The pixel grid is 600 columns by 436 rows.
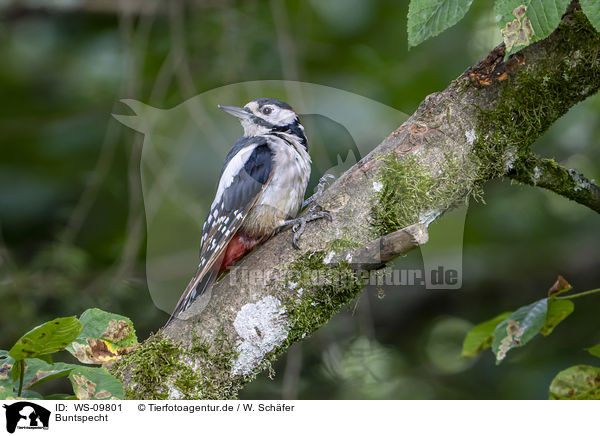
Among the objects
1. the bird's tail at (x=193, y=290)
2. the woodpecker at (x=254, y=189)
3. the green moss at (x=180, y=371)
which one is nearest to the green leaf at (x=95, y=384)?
the green moss at (x=180, y=371)

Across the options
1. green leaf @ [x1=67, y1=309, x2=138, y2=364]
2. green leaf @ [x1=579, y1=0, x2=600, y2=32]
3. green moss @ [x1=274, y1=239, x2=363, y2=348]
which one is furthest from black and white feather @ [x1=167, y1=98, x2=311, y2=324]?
green leaf @ [x1=579, y1=0, x2=600, y2=32]

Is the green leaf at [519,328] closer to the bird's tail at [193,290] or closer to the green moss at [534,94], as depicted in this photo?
the green moss at [534,94]

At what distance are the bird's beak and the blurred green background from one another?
1.69 feet

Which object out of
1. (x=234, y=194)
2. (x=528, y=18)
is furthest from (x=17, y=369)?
(x=528, y=18)

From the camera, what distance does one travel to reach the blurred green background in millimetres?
2820

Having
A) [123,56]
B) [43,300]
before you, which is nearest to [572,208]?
[123,56]

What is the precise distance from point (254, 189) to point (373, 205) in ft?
2.10

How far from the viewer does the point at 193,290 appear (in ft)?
5.92

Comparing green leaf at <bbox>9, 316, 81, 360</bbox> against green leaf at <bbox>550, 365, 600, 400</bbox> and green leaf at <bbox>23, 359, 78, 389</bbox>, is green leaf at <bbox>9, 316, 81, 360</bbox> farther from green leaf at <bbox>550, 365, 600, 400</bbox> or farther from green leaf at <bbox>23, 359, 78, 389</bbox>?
green leaf at <bbox>550, 365, 600, 400</bbox>

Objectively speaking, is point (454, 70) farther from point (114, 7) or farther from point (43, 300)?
point (43, 300)

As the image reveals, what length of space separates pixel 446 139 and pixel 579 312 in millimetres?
2143
